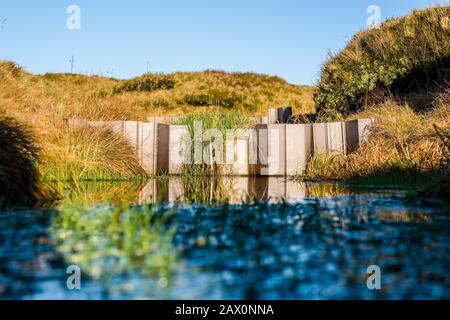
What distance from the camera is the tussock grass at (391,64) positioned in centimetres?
1076

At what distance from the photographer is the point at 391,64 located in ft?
36.3

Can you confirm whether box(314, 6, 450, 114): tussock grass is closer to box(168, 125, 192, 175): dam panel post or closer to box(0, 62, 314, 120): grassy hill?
box(168, 125, 192, 175): dam panel post

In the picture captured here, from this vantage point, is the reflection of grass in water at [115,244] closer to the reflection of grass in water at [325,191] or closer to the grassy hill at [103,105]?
the grassy hill at [103,105]

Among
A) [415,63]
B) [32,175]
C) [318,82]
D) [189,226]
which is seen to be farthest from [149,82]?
[189,226]

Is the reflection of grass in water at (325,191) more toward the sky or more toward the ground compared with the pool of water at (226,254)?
more toward the sky

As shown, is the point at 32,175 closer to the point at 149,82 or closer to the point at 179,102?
the point at 179,102

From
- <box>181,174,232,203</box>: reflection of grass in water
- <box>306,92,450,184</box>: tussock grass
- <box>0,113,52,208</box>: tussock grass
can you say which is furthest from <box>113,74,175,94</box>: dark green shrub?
<box>0,113,52,208</box>: tussock grass

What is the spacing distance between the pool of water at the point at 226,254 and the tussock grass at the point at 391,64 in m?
8.30

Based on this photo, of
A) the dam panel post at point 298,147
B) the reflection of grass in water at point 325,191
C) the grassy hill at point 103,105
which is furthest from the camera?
the dam panel post at point 298,147

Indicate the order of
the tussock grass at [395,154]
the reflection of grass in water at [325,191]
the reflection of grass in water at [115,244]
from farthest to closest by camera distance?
the tussock grass at [395,154], the reflection of grass in water at [325,191], the reflection of grass in water at [115,244]

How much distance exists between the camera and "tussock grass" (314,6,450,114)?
10.8m

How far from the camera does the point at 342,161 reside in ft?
26.0

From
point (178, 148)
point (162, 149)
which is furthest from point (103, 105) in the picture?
point (178, 148)

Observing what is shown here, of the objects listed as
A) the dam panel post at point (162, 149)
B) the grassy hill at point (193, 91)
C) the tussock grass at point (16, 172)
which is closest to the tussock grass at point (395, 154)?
the dam panel post at point (162, 149)
